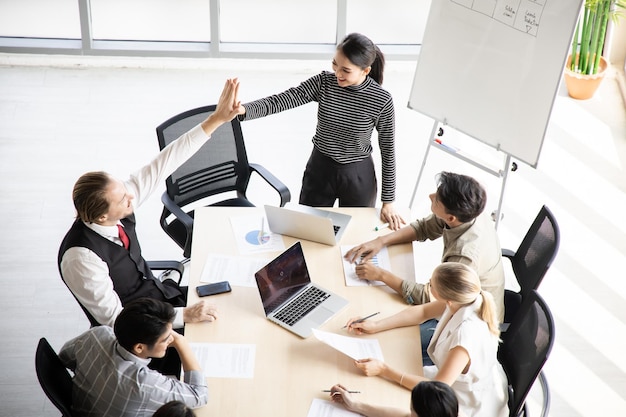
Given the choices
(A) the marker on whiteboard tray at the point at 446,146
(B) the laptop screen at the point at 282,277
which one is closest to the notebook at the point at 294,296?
(B) the laptop screen at the point at 282,277

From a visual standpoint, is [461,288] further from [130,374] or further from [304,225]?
[130,374]

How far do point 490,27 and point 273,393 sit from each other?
2522 millimetres

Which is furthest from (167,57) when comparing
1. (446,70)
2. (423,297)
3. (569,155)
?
(423,297)

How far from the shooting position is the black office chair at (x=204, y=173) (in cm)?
402

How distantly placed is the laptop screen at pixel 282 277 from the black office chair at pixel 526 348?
91cm

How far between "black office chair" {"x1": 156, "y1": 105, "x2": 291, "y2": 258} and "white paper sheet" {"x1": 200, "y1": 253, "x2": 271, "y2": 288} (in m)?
0.51

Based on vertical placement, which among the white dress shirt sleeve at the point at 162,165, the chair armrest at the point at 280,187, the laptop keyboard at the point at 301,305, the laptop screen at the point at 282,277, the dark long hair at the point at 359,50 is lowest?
the chair armrest at the point at 280,187

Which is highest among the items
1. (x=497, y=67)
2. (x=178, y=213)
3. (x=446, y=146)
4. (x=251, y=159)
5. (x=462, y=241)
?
(x=497, y=67)

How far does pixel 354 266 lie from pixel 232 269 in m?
0.56

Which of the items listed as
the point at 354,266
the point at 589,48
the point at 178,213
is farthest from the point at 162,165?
the point at 589,48

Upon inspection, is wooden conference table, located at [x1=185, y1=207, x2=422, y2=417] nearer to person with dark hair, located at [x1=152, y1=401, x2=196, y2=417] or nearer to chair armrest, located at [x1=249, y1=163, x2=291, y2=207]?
Answer: person with dark hair, located at [x1=152, y1=401, x2=196, y2=417]

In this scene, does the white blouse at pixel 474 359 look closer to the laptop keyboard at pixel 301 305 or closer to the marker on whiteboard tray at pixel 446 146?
the laptop keyboard at pixel 301 305

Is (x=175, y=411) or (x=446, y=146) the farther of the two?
Result: (x=446, y=146)

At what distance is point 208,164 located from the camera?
4.20m
